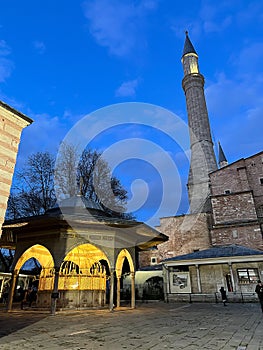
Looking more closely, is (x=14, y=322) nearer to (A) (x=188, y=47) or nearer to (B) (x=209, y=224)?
(B) (x=209, y=224)

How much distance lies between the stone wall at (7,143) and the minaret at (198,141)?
1185 inches

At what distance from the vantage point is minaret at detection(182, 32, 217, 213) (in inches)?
1368

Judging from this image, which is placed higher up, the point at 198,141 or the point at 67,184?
the point at 198,141

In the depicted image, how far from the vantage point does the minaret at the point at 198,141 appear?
114 ft

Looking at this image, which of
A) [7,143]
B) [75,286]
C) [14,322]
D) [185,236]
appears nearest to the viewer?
[7,143]

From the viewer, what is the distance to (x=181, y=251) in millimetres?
28438

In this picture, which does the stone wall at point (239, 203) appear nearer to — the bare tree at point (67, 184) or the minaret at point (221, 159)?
the bare tree at point (67, 184)

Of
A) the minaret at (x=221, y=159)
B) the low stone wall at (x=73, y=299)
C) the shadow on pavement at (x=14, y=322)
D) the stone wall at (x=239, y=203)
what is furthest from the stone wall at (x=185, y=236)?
the minaret at (x=221, y=159)

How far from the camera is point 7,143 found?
16.1ft

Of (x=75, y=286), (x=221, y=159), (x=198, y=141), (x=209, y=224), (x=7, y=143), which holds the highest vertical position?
(x=221, y=159)

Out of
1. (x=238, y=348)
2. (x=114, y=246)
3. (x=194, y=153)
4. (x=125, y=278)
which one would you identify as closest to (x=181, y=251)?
(x=125, y=278)

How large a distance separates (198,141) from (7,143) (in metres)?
35.1

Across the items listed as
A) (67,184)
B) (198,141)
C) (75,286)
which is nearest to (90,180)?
(67,184)

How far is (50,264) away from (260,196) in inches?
→ 883
